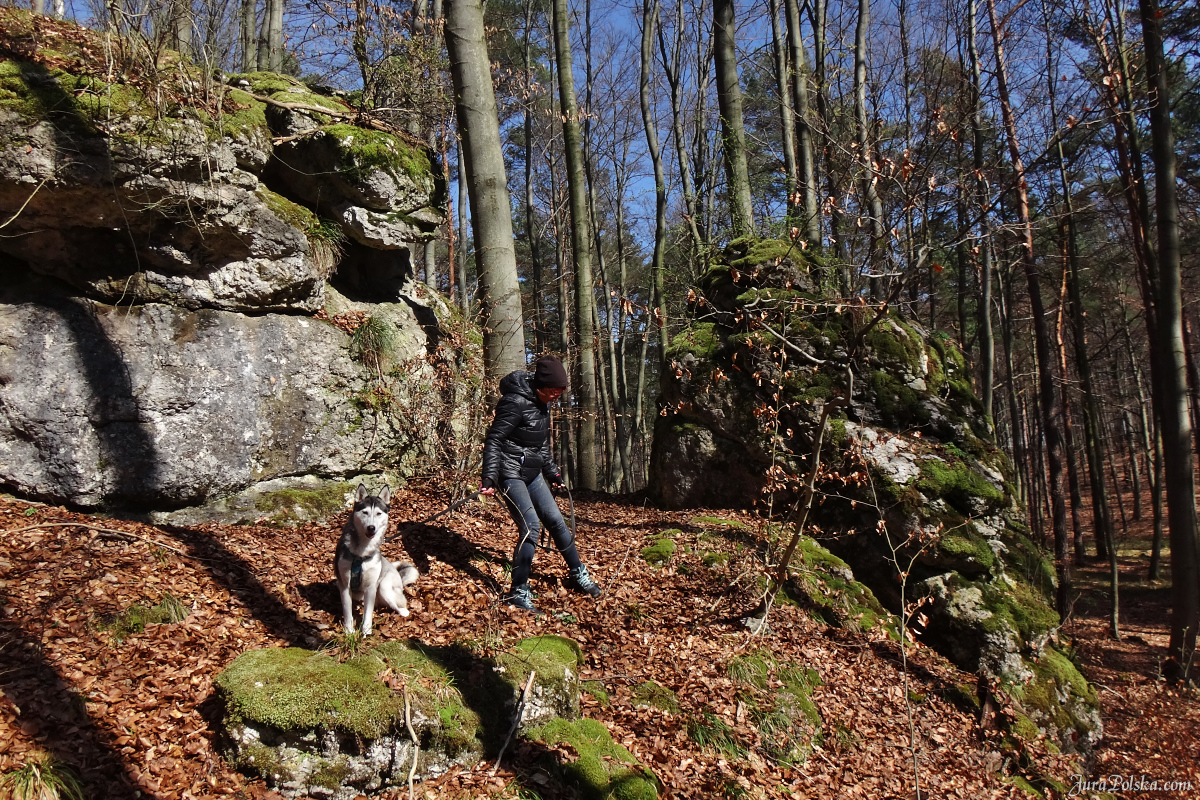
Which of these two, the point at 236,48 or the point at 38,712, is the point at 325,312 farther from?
the point at 236,48

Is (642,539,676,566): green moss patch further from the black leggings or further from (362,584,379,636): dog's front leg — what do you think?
(362,584,379,636): dog's front leg

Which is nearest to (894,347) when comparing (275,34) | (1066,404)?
(1066,404)

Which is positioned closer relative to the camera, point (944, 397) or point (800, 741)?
point (800, 741)

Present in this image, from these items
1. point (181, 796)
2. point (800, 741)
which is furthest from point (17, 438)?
point (800, 741)

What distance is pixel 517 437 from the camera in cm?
558

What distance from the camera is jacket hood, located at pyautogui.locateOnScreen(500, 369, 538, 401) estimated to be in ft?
18.5

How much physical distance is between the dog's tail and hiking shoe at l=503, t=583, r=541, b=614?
800mm

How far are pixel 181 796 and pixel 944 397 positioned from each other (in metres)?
8.93

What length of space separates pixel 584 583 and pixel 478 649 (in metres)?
1.65

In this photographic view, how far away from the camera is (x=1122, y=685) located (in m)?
10.1

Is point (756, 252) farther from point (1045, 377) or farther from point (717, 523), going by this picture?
point (1045, 377)

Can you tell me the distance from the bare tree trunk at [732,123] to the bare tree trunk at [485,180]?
425 cm

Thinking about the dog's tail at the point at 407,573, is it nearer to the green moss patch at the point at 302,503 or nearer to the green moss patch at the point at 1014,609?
the green moss patch at the point at 302,503

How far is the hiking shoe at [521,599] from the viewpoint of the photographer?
536cm
